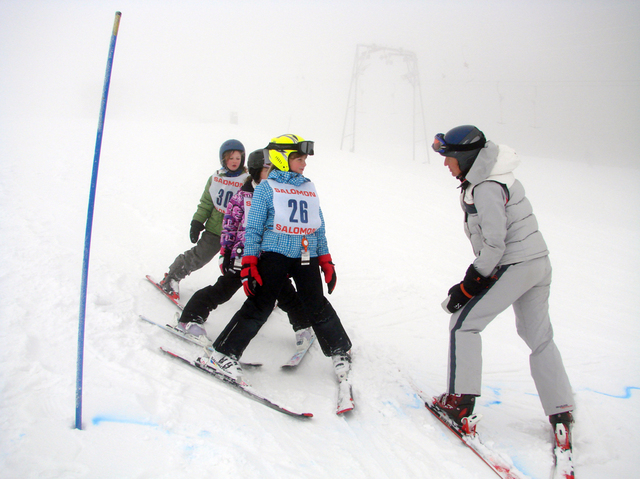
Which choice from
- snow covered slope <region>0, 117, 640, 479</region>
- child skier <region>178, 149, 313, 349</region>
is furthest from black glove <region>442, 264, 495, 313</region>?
child skier <region>178, 149, 313, 349</region>

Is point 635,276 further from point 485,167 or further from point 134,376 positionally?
point 134,376

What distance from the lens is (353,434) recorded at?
2.37m

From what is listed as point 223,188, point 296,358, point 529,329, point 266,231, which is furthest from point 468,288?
point 223,188

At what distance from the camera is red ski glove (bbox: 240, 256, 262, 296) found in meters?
2.65

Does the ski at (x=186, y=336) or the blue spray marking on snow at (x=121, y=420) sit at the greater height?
the blue spray marking on snow at (x=121, y=420)

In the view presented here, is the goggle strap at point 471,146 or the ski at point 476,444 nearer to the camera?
the ski at point 476,444

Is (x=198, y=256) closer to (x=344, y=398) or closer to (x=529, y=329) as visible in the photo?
(x=344, y=398)

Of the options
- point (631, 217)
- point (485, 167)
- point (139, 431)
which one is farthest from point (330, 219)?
point (631, 217)

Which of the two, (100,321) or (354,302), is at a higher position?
(100,321)

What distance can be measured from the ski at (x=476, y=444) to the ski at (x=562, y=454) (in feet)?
0.76

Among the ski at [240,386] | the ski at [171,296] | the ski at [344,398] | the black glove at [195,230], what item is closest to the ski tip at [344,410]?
the ski at [344,398]

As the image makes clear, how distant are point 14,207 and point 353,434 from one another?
561 cm

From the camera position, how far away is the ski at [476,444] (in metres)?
2.18

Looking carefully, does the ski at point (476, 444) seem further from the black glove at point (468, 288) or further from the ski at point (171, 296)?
the ski at point (171, 296)
